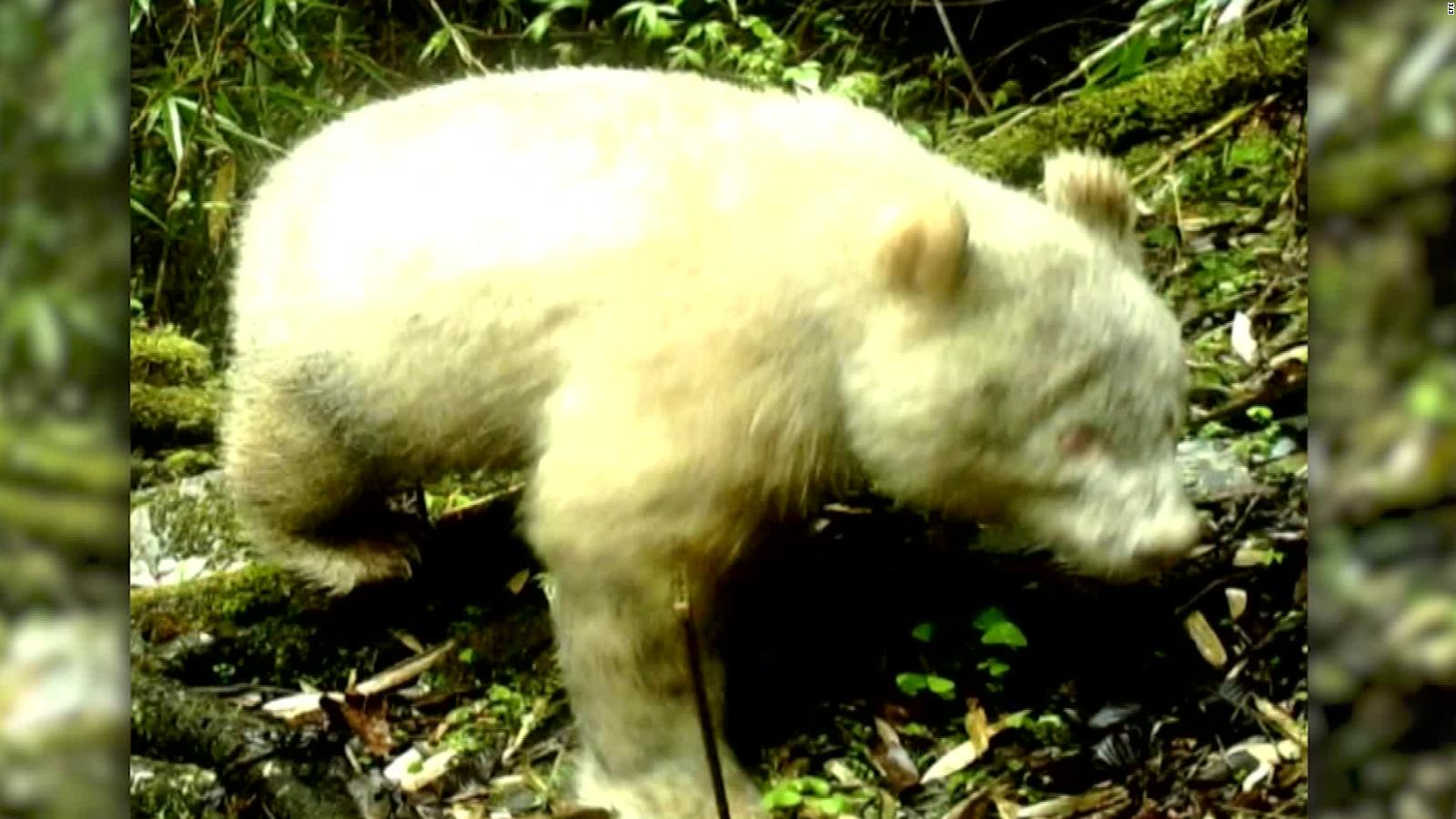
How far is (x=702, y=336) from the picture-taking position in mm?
1664

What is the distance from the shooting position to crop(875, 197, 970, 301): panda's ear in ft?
5.20

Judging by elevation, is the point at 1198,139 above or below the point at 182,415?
above

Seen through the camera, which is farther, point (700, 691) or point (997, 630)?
point (997, 630)

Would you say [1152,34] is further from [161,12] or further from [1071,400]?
[161,12]

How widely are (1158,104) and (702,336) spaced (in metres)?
0.55

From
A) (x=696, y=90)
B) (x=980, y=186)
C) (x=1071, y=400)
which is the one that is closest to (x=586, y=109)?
(x=696, y=90)

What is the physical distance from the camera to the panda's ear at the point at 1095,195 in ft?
5.67

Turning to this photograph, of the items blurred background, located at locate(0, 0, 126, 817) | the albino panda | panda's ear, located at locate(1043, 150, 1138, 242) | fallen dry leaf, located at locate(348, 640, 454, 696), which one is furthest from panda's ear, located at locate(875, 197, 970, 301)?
blurred background, located at locate(0, 0, 126, 817)

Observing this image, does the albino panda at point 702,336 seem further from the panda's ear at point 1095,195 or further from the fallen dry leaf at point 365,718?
the fallen dry leaf at point 365,718

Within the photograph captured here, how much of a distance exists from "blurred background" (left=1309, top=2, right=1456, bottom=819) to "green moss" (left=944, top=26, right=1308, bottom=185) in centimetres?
70

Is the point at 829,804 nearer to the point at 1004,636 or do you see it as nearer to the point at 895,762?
the point at 895,762

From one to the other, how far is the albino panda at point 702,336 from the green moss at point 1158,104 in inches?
3.0

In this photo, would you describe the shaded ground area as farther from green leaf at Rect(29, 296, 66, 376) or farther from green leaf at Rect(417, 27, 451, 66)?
green leaf at Rect(29, 296, 66, 376)

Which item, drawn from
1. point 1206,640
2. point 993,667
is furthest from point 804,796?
point 1206,640
